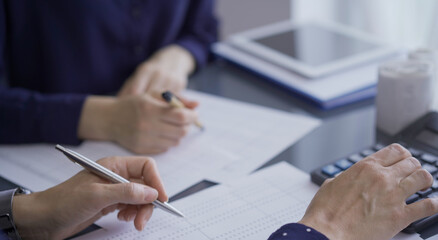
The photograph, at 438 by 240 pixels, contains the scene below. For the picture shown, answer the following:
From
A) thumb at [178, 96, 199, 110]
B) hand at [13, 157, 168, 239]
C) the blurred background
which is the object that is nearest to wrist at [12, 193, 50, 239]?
hand at [13, 157, 168, 239]

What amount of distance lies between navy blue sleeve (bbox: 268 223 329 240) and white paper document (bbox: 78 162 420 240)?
2.4 inches

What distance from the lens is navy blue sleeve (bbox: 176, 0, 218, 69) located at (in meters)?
1.45

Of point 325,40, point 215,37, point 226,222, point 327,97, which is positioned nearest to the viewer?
point 226,222

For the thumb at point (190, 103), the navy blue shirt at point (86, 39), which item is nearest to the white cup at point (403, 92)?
the thumb at point (190, 103)

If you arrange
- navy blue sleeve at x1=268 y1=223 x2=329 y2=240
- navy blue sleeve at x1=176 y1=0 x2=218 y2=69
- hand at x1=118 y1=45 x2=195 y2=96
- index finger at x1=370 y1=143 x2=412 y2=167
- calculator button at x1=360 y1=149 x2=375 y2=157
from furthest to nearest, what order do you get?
navy blue sleeve at x1=176 y1=0 x2=218 y2=69
hand at x1=118 y1=45 x2=195 y2=96
calculator button at x1=360 y1=149 x2=375 y2=157
index finger at x1=370 y1=143 x2=412 y2=167
navy blue sleeve at x1=268 y1=223 x2=329 y2=240

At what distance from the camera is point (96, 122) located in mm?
1014

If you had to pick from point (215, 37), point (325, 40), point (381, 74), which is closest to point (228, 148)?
point (381, 74)

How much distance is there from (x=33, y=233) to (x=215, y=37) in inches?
37.3

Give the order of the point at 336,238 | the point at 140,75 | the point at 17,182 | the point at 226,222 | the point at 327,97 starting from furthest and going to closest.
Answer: the point at 140,75, the point at 327,97, the point at 17,182, the point at 226,222, the point at 336,238

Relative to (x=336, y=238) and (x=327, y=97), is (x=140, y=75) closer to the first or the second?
(x=327, y=97)

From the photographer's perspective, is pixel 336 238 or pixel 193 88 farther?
pixel 193 88

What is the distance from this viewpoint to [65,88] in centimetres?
137

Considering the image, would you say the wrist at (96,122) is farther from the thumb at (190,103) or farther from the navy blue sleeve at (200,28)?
the navy blue sleeve at (200,28)

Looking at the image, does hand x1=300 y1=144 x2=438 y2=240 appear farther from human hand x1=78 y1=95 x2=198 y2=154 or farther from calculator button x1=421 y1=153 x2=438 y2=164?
human hand x1=78 y1=95 x2=198 y2=154
